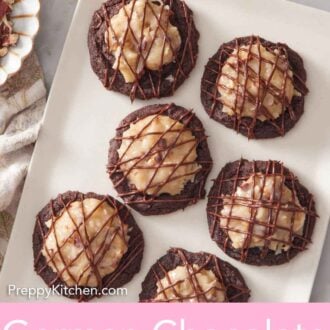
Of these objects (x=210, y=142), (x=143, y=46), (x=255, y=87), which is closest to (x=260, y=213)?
(x=210, y=142)

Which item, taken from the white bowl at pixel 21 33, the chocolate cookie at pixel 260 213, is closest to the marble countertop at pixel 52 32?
the white bowl at pixel 21 33

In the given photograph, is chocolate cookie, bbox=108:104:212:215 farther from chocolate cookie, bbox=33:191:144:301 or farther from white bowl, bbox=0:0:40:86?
white bowl, bbox=0:0:40:86

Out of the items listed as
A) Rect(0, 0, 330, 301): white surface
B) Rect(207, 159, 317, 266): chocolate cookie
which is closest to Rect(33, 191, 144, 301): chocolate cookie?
Rect(0, 0, 330, 301): white surface

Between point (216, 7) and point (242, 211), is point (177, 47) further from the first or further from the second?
point (242, 211)

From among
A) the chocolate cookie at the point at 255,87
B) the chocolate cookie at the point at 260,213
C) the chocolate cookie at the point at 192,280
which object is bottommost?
the chocolate cookie at the point at 192,280

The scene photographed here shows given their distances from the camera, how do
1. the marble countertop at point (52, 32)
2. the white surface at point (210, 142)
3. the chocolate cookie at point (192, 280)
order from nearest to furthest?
1. the chocolate cookie at point (192, 280)
2. the white surface at point (210, 142)
3. the marble countertop at point (52, 32)

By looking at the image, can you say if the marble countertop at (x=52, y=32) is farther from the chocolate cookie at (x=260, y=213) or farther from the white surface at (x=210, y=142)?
the chocolate cookie at (x=260, y=213)

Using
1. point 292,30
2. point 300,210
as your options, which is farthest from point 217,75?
point 300,210
